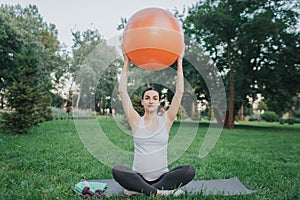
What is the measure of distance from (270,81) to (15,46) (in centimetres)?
1388

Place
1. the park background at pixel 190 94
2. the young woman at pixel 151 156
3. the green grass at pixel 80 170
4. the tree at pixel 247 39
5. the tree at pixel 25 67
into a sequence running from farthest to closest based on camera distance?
1. the tree at pixel 247 39
2. the tree at pixel 25 67
3. the park background at pixel 190 94
4. the green grass at pixel 80 170
5. the young woman at pixel 151 156

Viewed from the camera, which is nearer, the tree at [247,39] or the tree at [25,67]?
the tree at [25,67]

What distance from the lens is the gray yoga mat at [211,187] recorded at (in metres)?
2.94

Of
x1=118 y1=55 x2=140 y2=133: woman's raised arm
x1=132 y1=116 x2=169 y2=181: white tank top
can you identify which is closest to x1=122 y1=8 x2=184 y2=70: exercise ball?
x1=118 y1=55 x2=140 y2=133: woman's raised arm

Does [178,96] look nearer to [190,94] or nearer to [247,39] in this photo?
[247,39]

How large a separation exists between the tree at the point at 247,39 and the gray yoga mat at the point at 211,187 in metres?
10.3

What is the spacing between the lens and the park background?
382 cm

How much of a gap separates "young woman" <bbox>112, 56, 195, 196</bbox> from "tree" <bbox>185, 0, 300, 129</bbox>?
439 inches

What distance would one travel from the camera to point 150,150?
270 centimetres

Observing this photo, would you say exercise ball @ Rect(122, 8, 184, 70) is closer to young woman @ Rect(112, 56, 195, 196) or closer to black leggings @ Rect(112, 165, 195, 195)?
young woman @ Rect(112, 56, 195, 196)

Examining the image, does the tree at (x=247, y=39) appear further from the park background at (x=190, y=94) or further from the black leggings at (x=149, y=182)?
the black leggings at (x=149, y=182)

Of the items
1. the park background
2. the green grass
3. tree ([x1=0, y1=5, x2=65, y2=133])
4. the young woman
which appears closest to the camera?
the young woman

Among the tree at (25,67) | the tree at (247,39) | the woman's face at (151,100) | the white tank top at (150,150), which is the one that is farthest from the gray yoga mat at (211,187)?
the tree at (247,39)

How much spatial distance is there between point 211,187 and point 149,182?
845 mm
